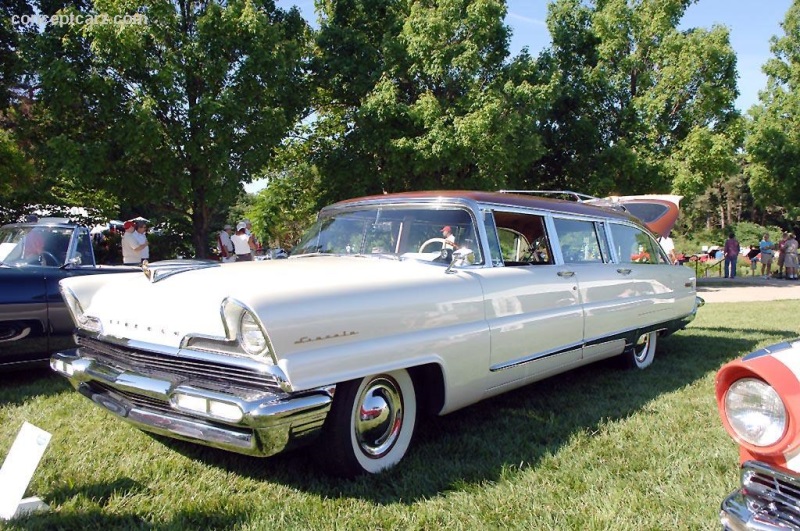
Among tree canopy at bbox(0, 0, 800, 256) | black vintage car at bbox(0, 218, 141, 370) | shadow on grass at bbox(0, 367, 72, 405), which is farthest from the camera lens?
tree canopy at bbox(0, 0, 800, 256)

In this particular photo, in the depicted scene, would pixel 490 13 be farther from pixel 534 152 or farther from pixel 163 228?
pixel 163 228

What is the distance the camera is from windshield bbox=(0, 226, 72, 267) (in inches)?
213

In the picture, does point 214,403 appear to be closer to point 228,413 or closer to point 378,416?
point 228,413

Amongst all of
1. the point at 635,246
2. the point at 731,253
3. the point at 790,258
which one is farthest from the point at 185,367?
the point at 790,258

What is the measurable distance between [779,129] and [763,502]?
26.1m

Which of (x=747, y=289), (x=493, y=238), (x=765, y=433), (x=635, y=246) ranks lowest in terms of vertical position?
(x=747, y=289)

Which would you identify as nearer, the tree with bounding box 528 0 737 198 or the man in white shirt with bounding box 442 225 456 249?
the man in white shirt with bounding box 442 225 456 249

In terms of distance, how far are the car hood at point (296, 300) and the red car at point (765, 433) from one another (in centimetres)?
162

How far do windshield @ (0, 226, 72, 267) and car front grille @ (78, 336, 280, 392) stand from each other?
2506mm

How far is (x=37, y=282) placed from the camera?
509 centimetres

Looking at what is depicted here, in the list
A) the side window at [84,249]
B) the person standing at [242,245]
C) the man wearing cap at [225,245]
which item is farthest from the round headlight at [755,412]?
the man wearing cap at [225,245]

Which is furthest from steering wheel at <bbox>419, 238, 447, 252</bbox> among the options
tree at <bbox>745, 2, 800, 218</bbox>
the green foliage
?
tree at <bbox>745, 2, 800, 218</bbox>

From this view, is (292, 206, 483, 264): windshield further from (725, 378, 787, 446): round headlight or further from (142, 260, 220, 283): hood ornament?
(725, 378, 787, 446): round headlight

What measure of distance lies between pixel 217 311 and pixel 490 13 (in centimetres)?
1473
